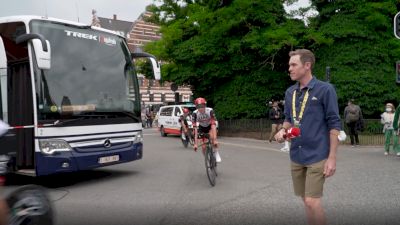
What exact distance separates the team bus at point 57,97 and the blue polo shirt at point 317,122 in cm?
492

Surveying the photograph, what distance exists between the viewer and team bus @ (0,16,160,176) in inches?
336

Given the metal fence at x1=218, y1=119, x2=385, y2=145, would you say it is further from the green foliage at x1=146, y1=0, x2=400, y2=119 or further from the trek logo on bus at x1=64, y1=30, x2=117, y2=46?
the trek logo on bus at x1=64, y1=30, x2=117, y2=46

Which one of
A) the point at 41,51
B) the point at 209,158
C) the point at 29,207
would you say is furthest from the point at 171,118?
the point at 29,207

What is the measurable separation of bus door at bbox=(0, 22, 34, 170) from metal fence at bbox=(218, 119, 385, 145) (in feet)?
46.2

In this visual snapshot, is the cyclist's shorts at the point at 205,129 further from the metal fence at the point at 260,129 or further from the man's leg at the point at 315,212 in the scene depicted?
the metal fence at the point at 260,129

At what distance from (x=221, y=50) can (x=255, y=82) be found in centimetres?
251

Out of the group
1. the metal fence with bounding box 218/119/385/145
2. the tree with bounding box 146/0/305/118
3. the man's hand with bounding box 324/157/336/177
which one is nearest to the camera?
the man's hand with bounding box 324/157/336/177

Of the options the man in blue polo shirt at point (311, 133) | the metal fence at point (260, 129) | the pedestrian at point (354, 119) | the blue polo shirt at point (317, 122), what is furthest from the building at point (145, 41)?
the blue polo shirt at point (317, 122)

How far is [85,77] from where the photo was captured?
9297mm

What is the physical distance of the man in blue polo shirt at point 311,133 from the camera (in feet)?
14.4

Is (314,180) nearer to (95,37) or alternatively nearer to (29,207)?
(29,207)

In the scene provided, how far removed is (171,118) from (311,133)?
2153cm

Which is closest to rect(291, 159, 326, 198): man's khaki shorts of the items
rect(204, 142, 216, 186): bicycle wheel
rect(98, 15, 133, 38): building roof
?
rect(204, 142, 216, 186): bicycle wheel

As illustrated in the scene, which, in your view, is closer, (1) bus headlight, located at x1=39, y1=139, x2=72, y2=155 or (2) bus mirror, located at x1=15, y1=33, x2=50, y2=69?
(2) bus mirror, located at x1=15, y1=33, x2=50, y2=69
